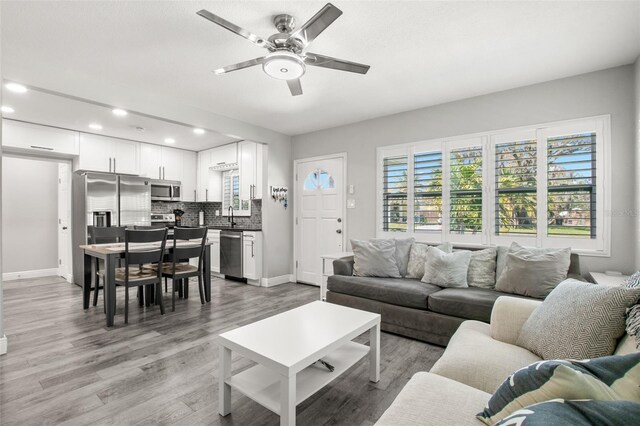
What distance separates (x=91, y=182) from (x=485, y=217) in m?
5.74

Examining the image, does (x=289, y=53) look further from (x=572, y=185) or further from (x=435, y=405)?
(x=572, y=185)

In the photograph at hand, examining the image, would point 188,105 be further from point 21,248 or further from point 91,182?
point 21,248

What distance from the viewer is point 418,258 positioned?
3.47 m

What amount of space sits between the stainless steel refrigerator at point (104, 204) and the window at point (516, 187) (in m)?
5.65

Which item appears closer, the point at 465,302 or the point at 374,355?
the point at 374,355

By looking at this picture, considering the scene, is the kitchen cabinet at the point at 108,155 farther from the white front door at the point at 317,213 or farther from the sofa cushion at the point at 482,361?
the sofa cushion at the point at 482,361

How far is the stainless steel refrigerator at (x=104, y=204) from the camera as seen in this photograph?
4809 mm

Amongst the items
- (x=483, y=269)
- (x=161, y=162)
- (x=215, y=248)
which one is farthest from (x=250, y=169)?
(x=483, y=269)

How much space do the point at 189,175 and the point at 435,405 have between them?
21.2ft

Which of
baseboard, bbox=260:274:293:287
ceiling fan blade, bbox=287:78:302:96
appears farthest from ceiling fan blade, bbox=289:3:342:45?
baseboard, bbox=260:274:293:287

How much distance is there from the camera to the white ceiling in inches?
81.4

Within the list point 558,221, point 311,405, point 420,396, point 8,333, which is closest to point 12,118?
point 8,333

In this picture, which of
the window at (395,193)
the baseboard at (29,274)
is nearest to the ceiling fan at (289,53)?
the window at (395,193)

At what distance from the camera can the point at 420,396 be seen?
3.99 feet
